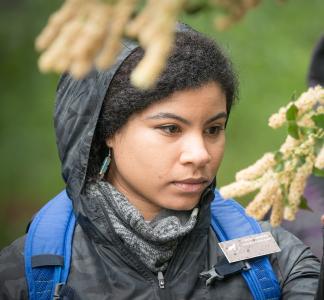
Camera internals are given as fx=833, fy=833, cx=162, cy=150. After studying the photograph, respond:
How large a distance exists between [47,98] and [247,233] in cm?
325

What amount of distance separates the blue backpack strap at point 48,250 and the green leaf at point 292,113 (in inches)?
28.9

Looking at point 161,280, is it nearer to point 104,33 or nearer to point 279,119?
point 279,119

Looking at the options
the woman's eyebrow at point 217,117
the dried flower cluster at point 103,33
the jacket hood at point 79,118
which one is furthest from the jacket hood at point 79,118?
the dried flower cluster at point 103,33

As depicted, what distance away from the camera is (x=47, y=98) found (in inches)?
209

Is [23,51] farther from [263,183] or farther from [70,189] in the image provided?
[263,183]

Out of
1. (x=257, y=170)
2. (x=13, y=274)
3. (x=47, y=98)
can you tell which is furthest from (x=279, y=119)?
(x=47, y=98)

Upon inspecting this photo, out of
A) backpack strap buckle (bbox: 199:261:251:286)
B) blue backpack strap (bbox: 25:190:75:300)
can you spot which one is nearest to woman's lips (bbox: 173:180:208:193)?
backpack strap buckle (bbox: 199:261:251:286)

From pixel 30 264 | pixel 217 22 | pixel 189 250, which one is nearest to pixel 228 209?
pixel 189 250

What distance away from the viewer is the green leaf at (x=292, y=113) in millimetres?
1667

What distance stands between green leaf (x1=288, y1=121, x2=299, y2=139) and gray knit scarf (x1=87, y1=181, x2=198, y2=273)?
1.89 feet

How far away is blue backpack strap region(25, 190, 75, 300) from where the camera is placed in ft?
6.67

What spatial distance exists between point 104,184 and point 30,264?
0.30m

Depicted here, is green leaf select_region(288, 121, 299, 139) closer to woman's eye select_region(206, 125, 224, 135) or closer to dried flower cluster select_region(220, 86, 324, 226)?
dried flower cluster select_region(220, 86, 324, 226)

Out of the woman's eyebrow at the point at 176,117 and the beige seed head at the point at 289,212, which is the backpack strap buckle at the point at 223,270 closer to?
the woman's eyebrow at the point at 176,117
